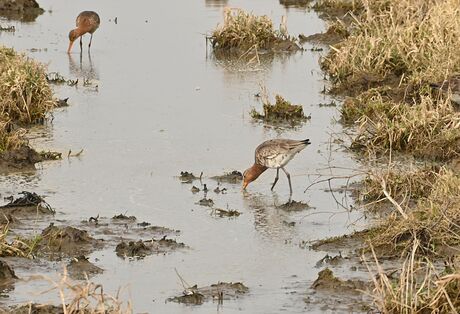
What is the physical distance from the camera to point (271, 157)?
459 inches

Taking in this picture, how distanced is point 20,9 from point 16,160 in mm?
11261

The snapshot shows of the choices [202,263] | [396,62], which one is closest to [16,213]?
[202,263]

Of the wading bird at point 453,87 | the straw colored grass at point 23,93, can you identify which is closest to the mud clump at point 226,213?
the straw colored grass at point 23,93

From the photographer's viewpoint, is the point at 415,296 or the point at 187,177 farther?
the point at 187,177

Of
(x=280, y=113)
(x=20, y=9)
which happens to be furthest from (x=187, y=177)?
(x=20, y=9)

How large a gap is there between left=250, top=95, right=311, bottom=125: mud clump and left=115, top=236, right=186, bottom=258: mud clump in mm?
5176

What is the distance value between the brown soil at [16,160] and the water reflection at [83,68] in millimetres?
5132

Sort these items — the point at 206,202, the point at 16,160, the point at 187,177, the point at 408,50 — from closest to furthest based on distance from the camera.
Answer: the point at 206,202 → the point at 187,177 → the point at 16,160 → the point at 408,50

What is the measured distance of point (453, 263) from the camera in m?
8.28

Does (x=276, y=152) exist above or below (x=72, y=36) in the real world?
above

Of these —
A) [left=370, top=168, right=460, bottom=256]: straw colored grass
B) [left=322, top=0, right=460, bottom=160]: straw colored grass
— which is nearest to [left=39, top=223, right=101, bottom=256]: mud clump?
[left=370, top=168, right=460, bottom=256]: straw colored grass

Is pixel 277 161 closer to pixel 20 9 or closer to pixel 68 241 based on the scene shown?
pixel 68 241

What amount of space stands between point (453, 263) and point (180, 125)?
6565 mm

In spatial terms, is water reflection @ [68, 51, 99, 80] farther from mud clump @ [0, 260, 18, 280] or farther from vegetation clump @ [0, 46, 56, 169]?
mud clump @ [0, 260, 18, 280]
